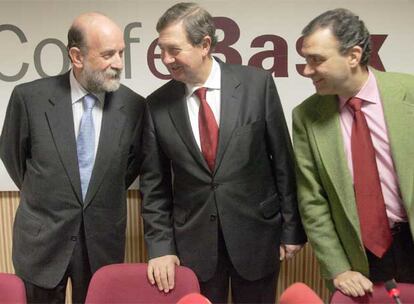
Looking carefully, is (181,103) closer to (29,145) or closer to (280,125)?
(280,125)

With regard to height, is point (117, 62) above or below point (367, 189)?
above

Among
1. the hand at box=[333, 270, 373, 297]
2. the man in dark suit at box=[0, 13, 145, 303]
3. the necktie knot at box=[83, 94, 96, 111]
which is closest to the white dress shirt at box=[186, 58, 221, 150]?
the man in dark suit at box=[0, 13, 145, 303]

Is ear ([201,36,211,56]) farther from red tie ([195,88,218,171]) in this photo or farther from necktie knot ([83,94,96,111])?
necktie knot ([83,94,96,111])

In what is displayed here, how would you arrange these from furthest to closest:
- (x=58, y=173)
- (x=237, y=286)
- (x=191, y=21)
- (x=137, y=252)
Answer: (x=137, y=252), (x=237, y=286), (x=58, y=173), (x=191, y=21)

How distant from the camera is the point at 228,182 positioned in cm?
197

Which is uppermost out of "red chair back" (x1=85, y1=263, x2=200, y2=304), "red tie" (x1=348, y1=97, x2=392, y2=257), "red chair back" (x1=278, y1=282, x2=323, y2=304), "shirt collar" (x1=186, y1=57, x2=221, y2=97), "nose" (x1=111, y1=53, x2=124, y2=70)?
"nose" (x1=111, y1=53, x2=124, y2=70)

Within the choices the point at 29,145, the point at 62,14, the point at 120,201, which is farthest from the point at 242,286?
the point at 62,14

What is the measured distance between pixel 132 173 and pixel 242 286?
687 millimetres

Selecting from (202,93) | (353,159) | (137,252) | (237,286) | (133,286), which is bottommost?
(137,252)

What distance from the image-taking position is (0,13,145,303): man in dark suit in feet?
6.53

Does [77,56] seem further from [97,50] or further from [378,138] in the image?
[378,138]

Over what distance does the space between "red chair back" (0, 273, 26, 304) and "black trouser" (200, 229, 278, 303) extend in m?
0.77

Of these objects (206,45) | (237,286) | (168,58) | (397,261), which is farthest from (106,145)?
(397,261)

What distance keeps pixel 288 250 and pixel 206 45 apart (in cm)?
91
